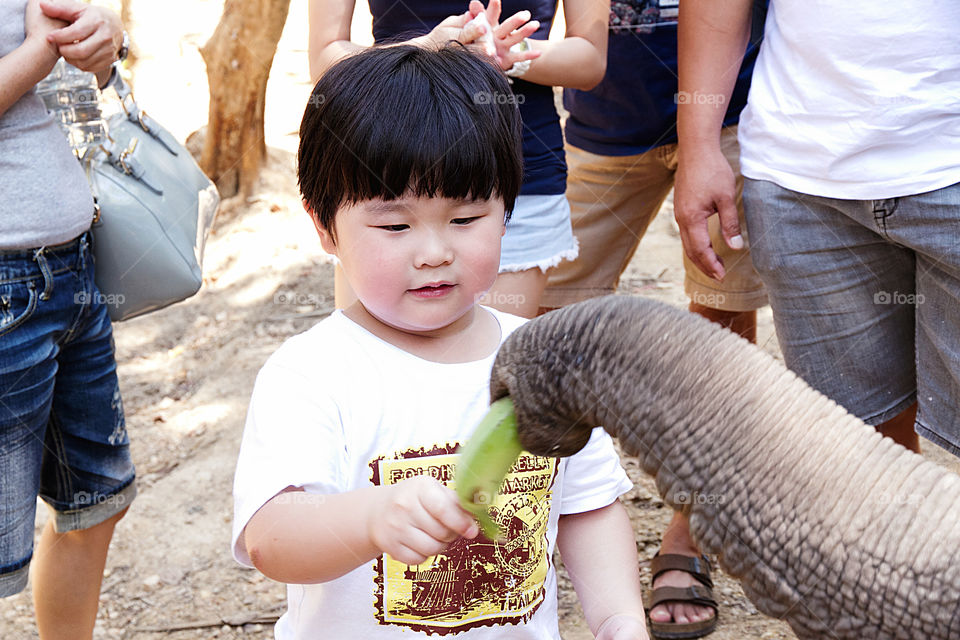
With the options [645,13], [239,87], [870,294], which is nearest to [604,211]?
[645,13]

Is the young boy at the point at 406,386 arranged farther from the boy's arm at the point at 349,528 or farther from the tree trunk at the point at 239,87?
the tree trunk at the point at 239,87

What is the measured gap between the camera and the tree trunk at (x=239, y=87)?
16.8ft

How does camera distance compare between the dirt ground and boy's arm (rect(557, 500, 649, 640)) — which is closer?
boy's arm (rect(557, 500, 649, 640))

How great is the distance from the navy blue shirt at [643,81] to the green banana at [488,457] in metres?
1.72

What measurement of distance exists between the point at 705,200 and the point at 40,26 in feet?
4.33

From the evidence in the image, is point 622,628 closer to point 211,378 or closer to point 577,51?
point 577,51

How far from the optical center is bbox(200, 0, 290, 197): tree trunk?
5.12 m

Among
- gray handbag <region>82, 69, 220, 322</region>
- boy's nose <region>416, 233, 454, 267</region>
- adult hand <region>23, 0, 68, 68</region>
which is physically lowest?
gray handbag <region>82, 69, 220, 322</region>

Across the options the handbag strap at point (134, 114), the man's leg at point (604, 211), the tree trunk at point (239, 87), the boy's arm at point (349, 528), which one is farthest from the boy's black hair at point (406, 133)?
the tree trunk at point (239, 87)

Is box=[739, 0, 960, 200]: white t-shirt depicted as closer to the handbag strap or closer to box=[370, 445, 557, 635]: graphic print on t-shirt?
box=[370, 445, 557, 635]: graphic print on t-shirt

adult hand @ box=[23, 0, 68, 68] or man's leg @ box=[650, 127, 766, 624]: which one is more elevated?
adult hand @ box=[23, 0, 68, 68]

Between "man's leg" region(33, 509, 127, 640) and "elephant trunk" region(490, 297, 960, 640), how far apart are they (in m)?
1.59

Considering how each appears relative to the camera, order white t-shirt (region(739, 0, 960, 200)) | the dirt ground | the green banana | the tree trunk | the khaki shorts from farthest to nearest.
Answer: the tree trunk < the dirt ground < the khaki shorts < white t-shirt (region(739, 0, 960, 200)) < the green banana

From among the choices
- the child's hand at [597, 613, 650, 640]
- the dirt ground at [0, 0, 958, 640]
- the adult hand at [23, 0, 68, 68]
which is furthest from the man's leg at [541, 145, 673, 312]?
the child's hand at [597, 613, 650, 640]
